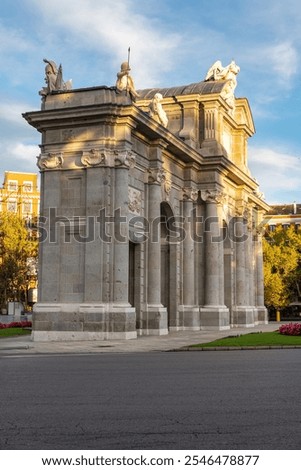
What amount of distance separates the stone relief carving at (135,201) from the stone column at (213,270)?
31.2ft

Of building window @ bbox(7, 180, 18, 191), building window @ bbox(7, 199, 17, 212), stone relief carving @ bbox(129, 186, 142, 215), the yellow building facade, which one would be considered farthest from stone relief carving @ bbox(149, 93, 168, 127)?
building window @ bbox(7, 180, 18, 191)

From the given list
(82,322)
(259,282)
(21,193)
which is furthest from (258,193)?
(21,193)

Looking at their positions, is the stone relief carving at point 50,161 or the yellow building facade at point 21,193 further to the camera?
the yellow building facade at point 21,193

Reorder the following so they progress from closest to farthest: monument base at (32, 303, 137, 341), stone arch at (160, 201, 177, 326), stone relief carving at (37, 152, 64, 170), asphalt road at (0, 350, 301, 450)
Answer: asphalt road at (0, 350, 301, 450) → monument base at (32, 303, 137, 341) → stone relief carving at (37, 152, 64, 170) → stone arch at (160, 201, 177, 326)

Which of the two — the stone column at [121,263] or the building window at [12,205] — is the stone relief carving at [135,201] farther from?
the building window at [12,205]

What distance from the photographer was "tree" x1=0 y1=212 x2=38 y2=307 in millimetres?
70250

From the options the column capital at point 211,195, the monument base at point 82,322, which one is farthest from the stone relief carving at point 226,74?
the monument base at point 82,322

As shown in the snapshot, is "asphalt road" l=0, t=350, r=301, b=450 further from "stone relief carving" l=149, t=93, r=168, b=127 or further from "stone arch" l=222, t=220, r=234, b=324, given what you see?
"stone arch" l=222, t=220, r=234, b=324

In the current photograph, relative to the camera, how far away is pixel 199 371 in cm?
1645

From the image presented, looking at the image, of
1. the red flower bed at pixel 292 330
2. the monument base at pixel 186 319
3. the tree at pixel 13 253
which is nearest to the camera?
the red flower bed at pixel 292 330

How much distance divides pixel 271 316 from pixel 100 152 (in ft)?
222

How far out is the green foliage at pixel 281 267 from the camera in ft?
267

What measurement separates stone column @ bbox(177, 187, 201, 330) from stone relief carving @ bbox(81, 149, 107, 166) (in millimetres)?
11939

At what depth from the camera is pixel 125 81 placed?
3331cm
